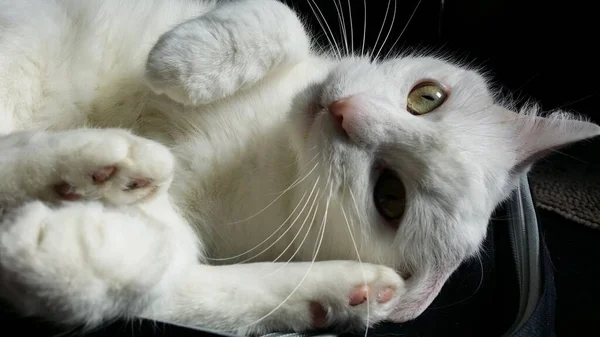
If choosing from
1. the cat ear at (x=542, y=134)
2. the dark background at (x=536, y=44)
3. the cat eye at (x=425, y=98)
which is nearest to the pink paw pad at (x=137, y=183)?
the cat eye at (x=425, y=98)

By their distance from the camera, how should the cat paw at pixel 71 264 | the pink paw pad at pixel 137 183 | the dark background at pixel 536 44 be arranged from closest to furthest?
1. the cat paw at pixel 71 264
2. the pink paw pad at pixel 137 183
3. the dark background at pixel 536 44

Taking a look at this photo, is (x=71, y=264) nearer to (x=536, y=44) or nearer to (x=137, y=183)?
(x=137, y=183)

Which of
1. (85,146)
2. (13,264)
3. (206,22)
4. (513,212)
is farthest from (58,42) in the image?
(513,212)

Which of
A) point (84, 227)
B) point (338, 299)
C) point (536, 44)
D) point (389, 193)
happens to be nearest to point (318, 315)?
point (338, 299)

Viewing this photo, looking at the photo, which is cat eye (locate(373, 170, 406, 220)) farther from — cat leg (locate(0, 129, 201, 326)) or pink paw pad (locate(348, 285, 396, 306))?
cat leg (locate(0, 129, 201, 326))

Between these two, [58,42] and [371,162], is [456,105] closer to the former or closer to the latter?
[371,162]

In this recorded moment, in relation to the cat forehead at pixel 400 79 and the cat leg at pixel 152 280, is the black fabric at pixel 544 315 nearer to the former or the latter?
the cat leg at pixel 152 280
